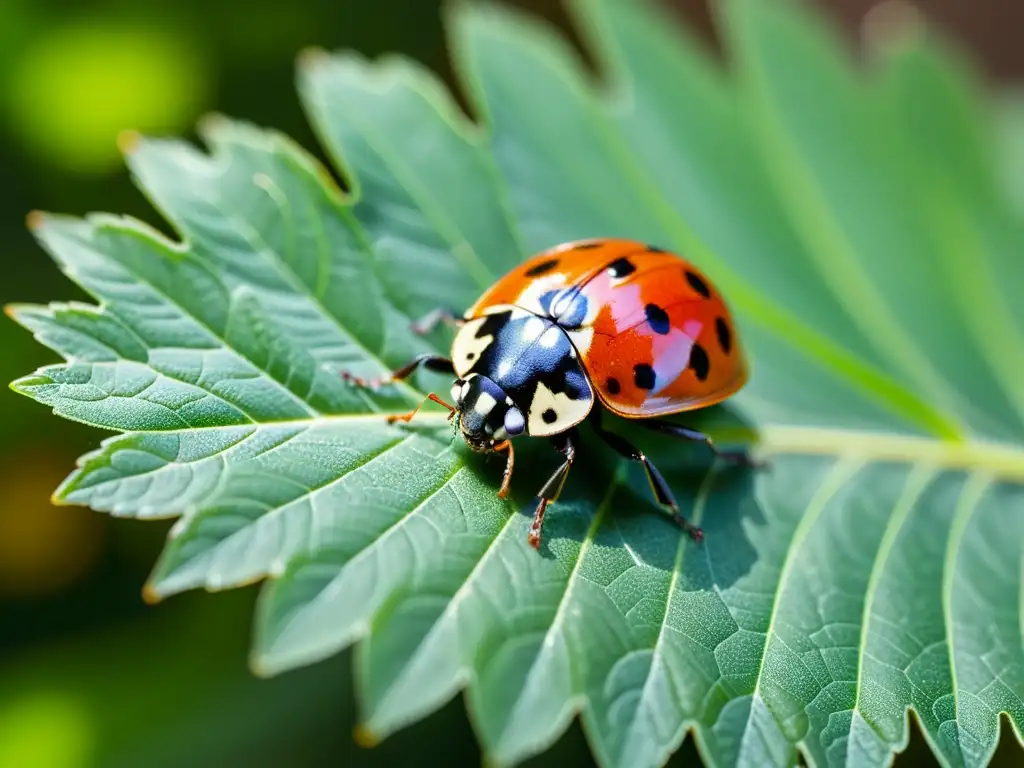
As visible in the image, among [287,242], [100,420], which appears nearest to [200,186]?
[287,242]

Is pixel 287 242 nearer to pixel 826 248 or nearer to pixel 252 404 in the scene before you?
pixel 252 404

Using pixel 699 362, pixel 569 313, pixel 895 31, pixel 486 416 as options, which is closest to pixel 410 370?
pixel 486 416

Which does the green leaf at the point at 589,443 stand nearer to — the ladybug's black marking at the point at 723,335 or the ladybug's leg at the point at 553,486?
the ladybug's leg at the point at 553,486

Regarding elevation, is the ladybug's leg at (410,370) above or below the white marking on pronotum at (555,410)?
above

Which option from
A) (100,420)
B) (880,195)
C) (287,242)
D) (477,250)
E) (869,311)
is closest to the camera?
(100,420)

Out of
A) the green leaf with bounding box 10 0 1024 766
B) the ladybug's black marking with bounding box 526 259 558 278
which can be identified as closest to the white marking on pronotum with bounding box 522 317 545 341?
the ladybug's black marking with bounding box 526 259 558 278

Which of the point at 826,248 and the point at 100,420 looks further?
the point at 826,248

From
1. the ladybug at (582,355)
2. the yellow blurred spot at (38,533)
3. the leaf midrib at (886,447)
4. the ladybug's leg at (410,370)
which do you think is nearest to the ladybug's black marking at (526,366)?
the ladybug at (582,355)
